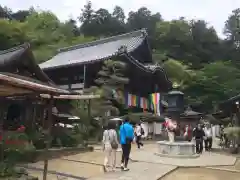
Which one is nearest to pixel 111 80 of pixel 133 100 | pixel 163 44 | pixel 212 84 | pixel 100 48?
pixel 133 100

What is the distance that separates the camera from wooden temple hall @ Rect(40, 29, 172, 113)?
22.2 meters

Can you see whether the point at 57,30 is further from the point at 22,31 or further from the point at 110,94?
the point at 110,94

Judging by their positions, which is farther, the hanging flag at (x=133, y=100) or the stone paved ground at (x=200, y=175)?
the hanging flag at (x=133, y=100)

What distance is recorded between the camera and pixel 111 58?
21.5m

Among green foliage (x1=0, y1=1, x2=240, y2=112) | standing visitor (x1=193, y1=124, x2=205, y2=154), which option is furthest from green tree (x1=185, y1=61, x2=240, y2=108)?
standing visitor (x1=193, y1=124, x2=205, y2=154)

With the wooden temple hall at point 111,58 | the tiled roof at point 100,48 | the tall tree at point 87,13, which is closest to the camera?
the wooden temple hall at point 111,58

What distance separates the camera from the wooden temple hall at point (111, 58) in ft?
72.7

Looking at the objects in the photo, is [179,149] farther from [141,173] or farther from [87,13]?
[87,13]

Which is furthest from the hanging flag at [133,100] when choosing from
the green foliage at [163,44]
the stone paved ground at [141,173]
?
the stone paved ground at [141,173]

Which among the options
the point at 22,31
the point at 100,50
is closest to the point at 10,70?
the point at 100,50

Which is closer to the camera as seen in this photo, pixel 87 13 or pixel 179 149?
pixel 179 149

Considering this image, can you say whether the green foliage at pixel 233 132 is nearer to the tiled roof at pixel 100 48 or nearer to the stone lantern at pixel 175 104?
the stone lantern at pixel 175 104

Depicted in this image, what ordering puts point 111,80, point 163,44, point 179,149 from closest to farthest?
point 179,149, point 111,80, point 163,44

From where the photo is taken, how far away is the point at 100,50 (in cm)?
2791
